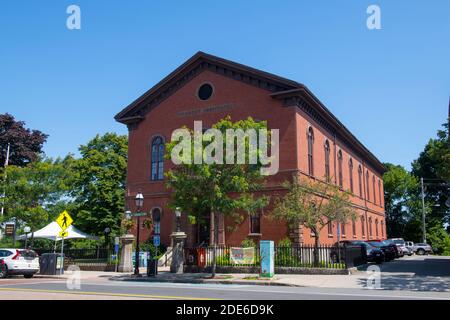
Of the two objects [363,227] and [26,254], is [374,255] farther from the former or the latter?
[26,254]

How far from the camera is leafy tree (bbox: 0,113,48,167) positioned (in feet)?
161

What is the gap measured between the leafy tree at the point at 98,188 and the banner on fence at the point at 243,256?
21.0 m

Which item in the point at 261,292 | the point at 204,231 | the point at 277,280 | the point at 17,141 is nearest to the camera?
the point at 261,292

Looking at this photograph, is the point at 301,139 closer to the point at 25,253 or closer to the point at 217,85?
the point at 217,85

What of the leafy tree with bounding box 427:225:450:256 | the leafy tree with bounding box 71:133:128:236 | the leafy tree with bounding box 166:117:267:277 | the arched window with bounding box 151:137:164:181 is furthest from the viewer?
the leafy tree with bounding box 427:225:450:256

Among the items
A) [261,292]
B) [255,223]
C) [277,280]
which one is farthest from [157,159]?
[261,292]

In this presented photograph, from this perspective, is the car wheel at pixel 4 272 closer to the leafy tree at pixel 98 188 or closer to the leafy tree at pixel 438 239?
the leafy tree at pixel 98 188

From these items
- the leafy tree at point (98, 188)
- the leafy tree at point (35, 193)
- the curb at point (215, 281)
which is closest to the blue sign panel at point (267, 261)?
the curb at point (215, 281)

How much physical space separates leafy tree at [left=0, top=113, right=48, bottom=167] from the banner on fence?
33.4 m

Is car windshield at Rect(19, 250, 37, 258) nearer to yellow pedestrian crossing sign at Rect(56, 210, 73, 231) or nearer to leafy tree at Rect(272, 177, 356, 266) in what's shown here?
yellow pedestrian crossing sign at Rect(56, 210, 73, 231)

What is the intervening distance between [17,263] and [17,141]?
31457 mm

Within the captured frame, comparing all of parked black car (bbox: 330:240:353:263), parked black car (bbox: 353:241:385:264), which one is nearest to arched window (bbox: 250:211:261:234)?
parked black car (bbox: 330:240:353:263)

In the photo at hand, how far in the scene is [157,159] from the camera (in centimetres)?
3359

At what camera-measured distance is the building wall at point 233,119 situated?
27.7 m
